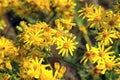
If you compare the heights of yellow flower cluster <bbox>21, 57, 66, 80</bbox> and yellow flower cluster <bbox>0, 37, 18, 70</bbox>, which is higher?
yellow flower cluster <bbox>0, 37, 18, 70</bbox>

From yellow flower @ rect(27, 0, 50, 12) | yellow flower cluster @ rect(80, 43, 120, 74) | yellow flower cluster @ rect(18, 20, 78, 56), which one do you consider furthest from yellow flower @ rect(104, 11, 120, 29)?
yellow flower @ rect(27, 0, 50, 12)

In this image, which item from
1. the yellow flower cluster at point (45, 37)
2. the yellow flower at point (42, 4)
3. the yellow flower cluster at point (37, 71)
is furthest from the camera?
the yellow flower at point (42, 4)

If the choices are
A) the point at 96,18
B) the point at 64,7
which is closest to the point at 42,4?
the point at 64,7

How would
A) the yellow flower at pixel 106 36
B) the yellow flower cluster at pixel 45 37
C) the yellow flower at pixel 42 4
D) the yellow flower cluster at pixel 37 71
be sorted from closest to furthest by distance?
the yellow flower cluster at pixel 37 71 < the yellow flower cluster at pixel 45 37 < the yellow flower at pixel 106 36 < the yellow flower at pixel 42 4

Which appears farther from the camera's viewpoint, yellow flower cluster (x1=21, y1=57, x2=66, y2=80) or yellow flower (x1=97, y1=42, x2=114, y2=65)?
yellow flower (x1=97, y1=42, x2=114, y2=65)

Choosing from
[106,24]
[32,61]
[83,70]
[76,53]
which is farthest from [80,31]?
[32,61]

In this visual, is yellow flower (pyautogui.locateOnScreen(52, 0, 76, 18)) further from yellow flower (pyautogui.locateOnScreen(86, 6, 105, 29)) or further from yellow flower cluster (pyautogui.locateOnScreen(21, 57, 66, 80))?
yellow flower cluster (pyautogui.locateOnScreen(21, 57, 66, 80))

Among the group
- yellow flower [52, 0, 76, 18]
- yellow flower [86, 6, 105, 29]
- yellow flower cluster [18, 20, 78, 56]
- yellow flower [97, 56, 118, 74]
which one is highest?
yellow flower [52, 0, 76, 18]

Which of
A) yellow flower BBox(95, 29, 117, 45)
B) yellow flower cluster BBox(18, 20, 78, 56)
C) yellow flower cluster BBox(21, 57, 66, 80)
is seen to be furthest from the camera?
yellow flower BBox(95, 29, 117, 45)

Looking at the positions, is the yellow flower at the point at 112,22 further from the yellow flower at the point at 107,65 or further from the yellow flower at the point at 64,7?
the yellow flower at the point at 64,7

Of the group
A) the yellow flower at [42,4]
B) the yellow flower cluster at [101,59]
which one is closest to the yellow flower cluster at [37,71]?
the yellow flower cluster at [101,59]

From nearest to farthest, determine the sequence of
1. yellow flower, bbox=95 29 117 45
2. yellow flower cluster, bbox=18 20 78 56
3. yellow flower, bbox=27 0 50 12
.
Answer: yellow flower cluster, bbox=18 20 78 56 → yellow flower, bbox=95 29 117 45 → yellow flower, bbox=27 0 50 12

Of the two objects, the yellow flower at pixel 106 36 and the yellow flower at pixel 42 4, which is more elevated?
the yellow flower at pixel 42 4
